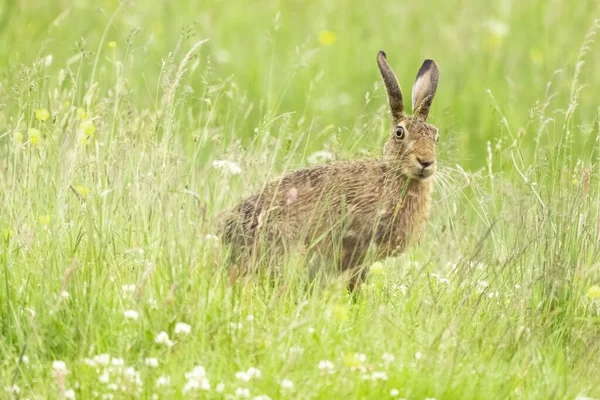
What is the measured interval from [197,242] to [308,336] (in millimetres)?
783

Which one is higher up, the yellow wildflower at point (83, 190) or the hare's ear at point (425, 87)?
the hare's ear at point (425, 87)

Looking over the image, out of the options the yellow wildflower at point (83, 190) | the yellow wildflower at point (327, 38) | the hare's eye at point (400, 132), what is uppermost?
the yellow wildflower at point (327, 38)

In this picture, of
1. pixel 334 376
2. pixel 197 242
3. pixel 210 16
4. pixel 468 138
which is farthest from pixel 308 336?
pixel 210 16

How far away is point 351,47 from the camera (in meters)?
11.1

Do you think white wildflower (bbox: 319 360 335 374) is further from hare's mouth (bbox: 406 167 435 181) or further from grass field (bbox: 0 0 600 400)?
hare's mouth (bbox: 406 167 435 181)

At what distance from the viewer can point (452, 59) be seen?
11.1 meters

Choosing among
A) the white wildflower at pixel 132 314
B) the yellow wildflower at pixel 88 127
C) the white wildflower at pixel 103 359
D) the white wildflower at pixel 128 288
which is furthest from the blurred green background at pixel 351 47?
the white wildflower at pixel 103 359

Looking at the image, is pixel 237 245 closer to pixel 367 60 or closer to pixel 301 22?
pixel 367 60

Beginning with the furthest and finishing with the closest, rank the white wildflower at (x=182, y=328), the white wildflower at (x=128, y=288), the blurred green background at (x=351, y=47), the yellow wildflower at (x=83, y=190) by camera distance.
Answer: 1. the blurred green background at (x=351, y=47)
2. the yellow wildflower at (x=83, y=190)
3. the white wildflower at (x=128, y=288)
4. the white wildflower at (x=182, y=328)

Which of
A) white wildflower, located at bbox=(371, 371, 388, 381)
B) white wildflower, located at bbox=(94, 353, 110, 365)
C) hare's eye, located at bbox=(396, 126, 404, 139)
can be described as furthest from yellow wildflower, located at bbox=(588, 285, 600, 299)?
white wildflower, located at bbox=(94, 353, 110, 365)

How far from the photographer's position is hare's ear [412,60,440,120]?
6746 millimetres

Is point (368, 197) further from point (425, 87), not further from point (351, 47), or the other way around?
point (351, 47)

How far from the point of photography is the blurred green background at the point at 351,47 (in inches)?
395

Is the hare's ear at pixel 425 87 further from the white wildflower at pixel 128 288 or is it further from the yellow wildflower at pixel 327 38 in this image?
the yellow wildflower at pixel 327 38
